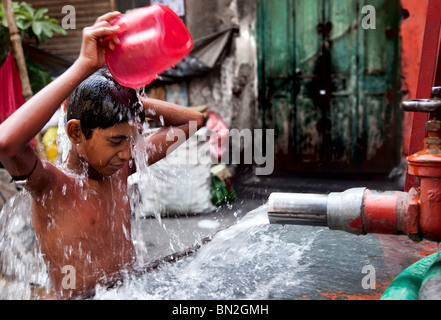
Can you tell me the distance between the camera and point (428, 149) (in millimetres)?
988

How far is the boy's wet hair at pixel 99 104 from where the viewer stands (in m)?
1.62

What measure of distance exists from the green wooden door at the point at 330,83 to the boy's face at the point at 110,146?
14.9 ft

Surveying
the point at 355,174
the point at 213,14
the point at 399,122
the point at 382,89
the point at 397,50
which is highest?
the point at 213,14

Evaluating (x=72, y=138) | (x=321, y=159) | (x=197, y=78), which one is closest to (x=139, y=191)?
(x=197, y=78)

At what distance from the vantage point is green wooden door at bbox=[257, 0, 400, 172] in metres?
5.49

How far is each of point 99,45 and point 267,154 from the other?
498 cm

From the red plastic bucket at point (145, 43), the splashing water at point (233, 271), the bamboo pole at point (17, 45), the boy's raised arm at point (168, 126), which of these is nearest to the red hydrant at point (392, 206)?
the splashing water at point (233, 271)

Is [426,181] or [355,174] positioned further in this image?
[355,174]

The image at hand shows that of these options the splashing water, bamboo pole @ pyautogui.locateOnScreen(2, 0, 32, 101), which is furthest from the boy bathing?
bamboo pole @ pyautogui.locateOnScreen(2, 0, 32, 101)

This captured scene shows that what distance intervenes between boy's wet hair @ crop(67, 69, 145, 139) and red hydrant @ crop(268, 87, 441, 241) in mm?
830

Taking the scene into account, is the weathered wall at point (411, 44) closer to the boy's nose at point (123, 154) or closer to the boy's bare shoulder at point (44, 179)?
the boy's nose at point (123, 154)

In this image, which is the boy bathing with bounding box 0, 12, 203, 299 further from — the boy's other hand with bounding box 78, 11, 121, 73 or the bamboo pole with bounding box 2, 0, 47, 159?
the bamboo pole with bounding box 2, 0, 47, 159

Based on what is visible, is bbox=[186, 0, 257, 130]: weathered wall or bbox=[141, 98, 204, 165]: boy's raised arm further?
bbox=[186, 0, 257, 130]: weathered wall

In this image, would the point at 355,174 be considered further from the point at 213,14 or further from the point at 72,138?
the point at 72,138
